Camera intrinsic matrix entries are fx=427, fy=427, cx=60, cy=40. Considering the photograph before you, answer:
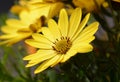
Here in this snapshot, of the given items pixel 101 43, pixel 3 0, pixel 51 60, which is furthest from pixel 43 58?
pixel 3 0

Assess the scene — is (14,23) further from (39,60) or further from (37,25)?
(39,60)

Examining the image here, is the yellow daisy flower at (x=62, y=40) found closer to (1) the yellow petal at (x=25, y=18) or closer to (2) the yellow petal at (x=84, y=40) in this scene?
(2) the yellow petal at (x=84, y=40)

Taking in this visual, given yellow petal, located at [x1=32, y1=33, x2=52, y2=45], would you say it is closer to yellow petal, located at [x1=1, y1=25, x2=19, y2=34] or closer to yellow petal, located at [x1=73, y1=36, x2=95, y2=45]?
yellow petal, located at [x1=73, y1=36, x2=95, y2=45]

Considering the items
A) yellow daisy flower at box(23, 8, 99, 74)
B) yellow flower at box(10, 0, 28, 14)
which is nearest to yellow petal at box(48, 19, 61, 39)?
yellow daisy flower at box(23, 8, 99, 74)

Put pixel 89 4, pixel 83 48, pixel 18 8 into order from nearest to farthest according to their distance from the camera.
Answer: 1. pixel 83 48
2. pixel 89 4
3. pixel 18 8

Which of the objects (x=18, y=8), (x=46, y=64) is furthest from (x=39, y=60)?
(x=18, y=8)

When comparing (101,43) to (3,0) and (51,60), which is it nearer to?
(51,60)
